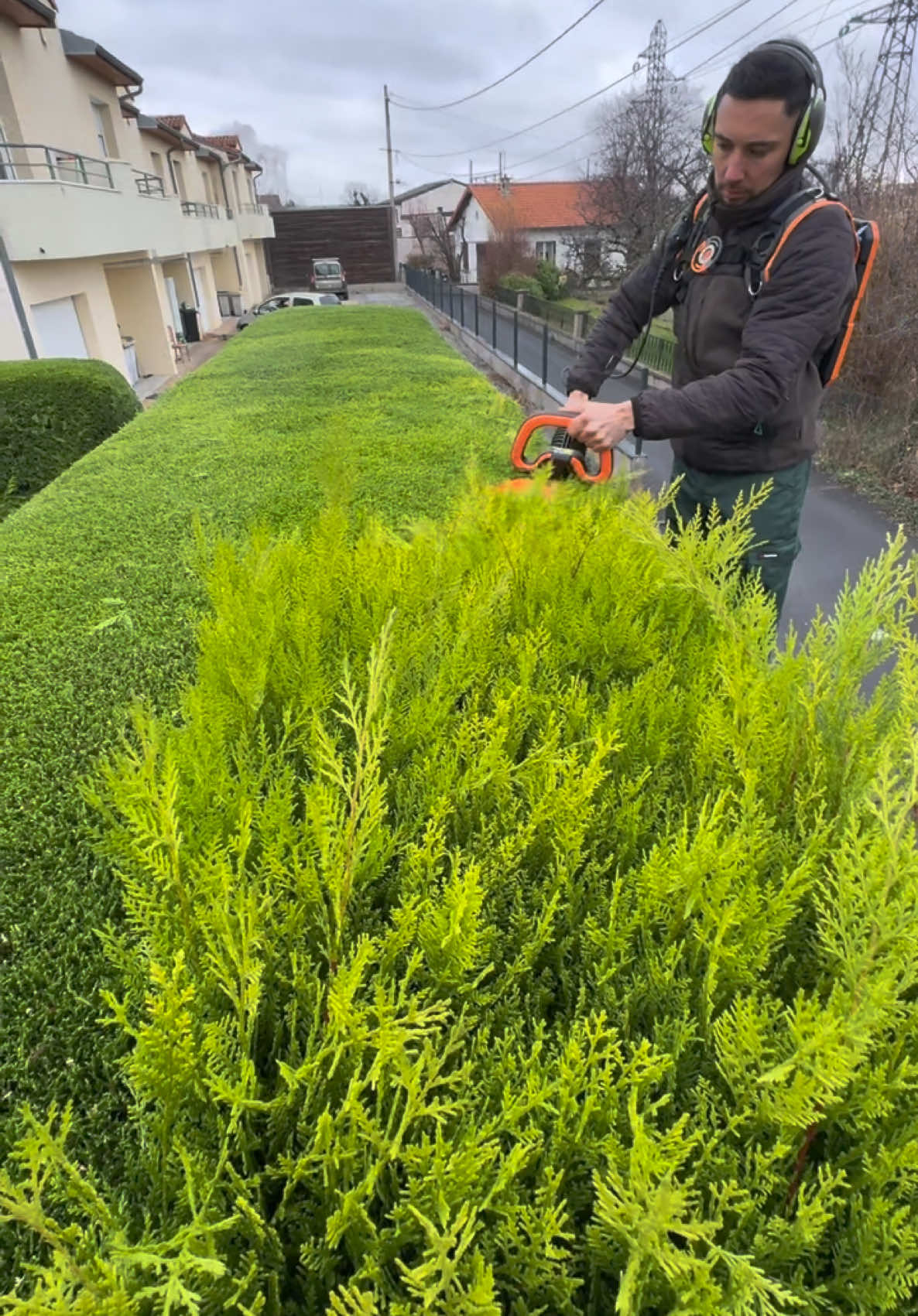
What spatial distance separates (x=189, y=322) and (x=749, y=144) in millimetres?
27867

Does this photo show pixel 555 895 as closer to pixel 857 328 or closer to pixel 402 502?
pixel 402 502

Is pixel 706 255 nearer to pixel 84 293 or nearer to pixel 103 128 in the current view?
pixel 84 293

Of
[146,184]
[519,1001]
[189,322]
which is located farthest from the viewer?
[189,322]

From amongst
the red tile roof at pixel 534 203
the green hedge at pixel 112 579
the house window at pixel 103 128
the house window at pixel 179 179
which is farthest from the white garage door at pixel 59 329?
the red tile roof at pixel 534 203

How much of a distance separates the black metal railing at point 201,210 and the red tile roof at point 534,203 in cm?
2057

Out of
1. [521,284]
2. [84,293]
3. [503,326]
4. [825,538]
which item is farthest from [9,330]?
[521,284]

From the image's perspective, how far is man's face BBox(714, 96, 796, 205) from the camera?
78.9 inches

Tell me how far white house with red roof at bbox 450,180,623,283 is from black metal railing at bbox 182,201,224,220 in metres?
17.4

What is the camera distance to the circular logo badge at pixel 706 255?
2.36m

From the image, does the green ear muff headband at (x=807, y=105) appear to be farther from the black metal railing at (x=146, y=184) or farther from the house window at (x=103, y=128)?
the house window at (x=103, y=128)

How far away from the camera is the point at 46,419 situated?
32.9ft

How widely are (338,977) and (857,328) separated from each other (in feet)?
34.6

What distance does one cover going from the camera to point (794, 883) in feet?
3.58

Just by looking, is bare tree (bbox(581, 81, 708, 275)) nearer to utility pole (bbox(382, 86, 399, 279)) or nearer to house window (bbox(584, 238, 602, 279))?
house window (bbox(584, 238, 602, 279))
